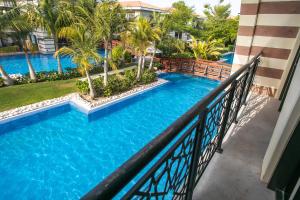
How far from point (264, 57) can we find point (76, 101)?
8.34 meters

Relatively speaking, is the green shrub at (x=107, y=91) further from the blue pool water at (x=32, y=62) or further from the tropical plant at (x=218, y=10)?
the tropical plant at (x=218, y=10)

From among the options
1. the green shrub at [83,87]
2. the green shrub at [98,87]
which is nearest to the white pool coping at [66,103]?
the green shrub at [83,87]

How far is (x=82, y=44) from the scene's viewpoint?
8734 millimetres

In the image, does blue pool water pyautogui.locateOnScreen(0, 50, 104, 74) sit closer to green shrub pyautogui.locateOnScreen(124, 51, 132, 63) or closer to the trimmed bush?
green shrub pyautogui.locateOnScreen(124, 51, 132, 63)

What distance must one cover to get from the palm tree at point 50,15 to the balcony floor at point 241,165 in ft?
39.4

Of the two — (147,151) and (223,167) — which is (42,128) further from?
(147,151)

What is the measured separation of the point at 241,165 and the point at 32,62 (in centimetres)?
1876

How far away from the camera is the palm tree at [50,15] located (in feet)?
36.5

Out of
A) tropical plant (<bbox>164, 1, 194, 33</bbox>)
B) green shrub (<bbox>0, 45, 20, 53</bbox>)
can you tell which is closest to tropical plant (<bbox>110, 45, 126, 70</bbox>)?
tropical plant (<bbox>164, 1, 194, 33</bbox>)

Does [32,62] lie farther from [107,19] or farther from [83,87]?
[107,19]

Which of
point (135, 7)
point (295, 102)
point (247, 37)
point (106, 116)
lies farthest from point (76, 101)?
point (135, 7)

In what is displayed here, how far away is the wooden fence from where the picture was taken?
1452 cm

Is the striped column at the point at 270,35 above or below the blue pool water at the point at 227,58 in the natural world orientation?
above

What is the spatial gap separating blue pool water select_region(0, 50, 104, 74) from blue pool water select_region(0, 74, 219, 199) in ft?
26.1
